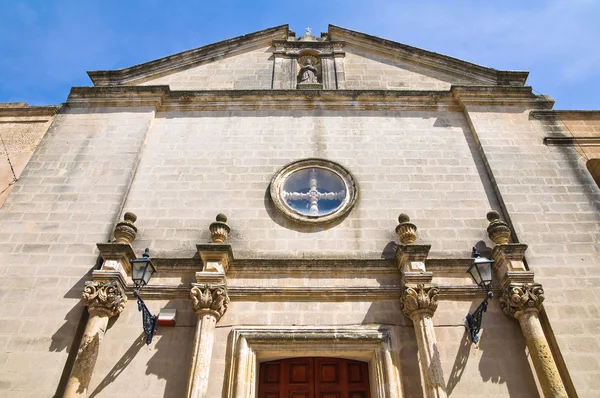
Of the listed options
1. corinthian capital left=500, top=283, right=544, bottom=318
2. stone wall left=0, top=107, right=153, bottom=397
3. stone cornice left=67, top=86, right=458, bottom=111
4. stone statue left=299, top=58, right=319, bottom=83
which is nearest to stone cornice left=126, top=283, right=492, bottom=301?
corinthian capital left=500, top=283, right=544, bottom=318

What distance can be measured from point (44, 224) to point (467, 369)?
22.8ft

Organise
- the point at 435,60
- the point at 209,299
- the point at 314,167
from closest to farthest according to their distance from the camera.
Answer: the point at 209,299, the point at 314,167, the point at 435,60

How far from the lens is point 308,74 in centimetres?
1075

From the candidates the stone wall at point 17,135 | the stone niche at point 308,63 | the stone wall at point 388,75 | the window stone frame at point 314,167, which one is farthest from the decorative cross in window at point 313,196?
the stone wall at point 17,135

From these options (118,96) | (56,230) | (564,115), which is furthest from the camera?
(118,96)

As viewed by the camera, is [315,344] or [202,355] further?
[315,344]

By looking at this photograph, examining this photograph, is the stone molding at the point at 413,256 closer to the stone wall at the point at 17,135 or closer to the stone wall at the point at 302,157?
the stone wall at the point at 302,157

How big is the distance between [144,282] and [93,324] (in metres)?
1.05

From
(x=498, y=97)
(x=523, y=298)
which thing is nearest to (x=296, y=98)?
(x=498, y=97)

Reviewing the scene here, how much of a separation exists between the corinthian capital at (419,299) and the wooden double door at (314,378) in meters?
1.07

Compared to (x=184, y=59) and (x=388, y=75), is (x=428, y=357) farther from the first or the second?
(x=184, y=59)

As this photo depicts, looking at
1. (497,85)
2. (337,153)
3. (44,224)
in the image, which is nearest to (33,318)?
(44,224)

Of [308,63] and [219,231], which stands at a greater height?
[308,63]

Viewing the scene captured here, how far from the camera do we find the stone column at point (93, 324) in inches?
226
